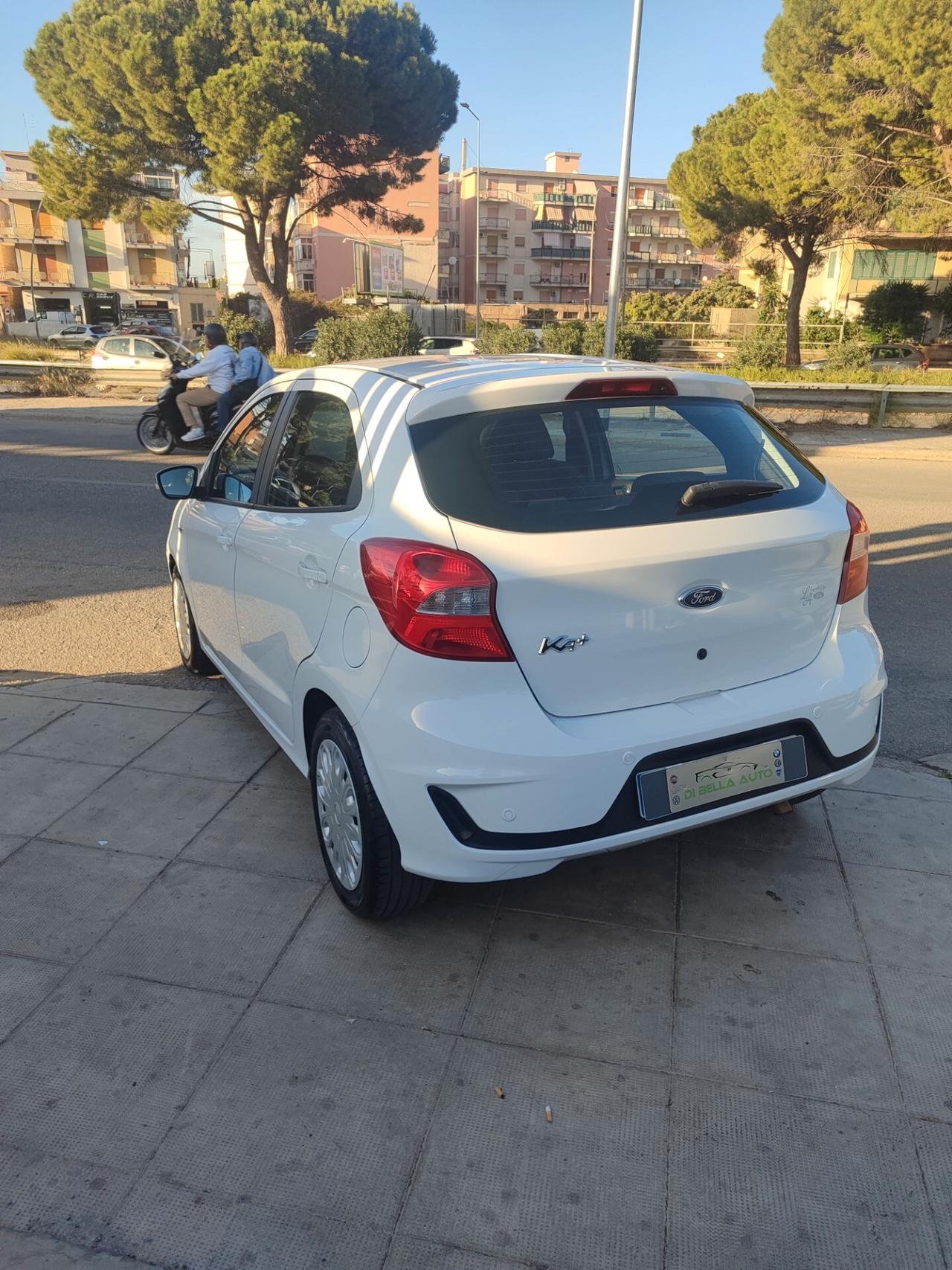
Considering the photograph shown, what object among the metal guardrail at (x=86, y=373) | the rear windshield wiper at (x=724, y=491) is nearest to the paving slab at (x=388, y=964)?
the rear windshield wiper at (x=724, y=491)

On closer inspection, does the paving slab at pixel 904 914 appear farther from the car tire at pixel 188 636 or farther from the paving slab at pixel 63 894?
the car tire at pixel 188 636

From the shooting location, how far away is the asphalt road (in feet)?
16.6

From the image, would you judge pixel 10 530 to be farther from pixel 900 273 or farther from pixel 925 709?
pixel 900 273

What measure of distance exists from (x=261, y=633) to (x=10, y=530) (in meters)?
5.94

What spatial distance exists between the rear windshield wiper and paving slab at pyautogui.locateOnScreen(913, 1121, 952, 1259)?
5.36 feet

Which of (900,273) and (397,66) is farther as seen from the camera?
(900,273)

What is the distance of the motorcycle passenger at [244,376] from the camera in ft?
39.0

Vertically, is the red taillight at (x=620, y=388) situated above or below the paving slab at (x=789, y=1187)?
above

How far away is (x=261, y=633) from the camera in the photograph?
338 cm

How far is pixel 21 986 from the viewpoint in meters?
2.61

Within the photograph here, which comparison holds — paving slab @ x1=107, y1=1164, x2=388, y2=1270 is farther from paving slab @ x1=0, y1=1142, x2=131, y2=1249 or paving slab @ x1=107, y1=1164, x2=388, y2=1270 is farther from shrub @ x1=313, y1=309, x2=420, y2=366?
shrub @ x1=313, y1=309, x2=420, y2=366

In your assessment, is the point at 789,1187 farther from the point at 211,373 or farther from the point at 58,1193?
the point at 211,373

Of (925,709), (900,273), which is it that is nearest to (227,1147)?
(925,709)

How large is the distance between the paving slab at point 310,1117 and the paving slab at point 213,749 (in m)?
1.49
